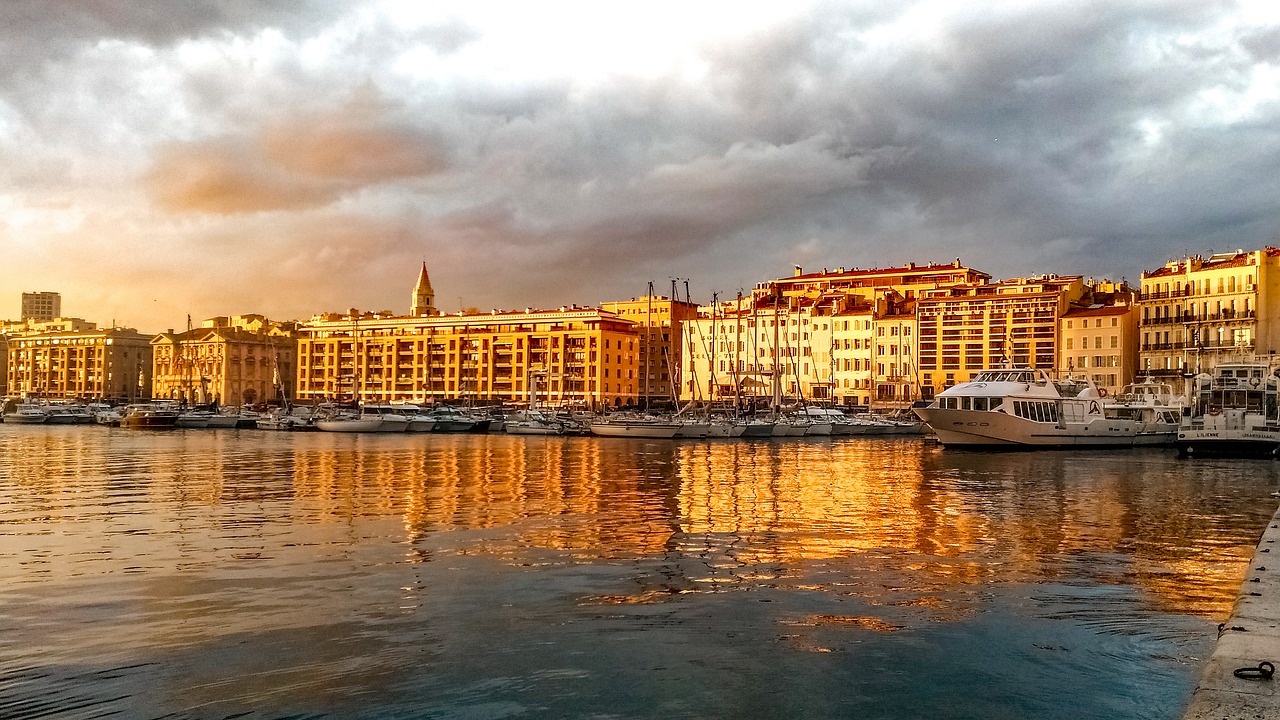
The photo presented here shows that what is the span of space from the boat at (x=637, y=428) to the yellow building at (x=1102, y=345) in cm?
5461

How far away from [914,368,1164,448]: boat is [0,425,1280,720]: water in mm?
32832

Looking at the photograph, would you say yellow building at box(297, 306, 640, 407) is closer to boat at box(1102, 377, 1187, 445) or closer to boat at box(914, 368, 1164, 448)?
boat at box(1102, 377, 1187, 445)

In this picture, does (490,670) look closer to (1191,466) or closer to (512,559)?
(512,559)

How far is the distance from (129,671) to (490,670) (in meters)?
4.21

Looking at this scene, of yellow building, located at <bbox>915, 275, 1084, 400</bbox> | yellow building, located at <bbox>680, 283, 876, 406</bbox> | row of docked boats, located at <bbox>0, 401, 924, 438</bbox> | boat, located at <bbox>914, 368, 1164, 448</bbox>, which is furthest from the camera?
yellow building, located at <bbox>680, 283, 876, 406</bbox>

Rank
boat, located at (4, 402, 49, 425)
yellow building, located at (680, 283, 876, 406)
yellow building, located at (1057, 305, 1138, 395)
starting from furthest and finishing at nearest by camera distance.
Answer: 1. yellow building, located at (680, 283, 876, 406)
2. boat, located at (4, 402, 49, 425)
3. yellow building, located at (1057, 305, 1138, 395)

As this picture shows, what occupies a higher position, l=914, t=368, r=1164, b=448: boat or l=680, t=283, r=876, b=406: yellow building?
l=680, t=283, r=876, b=406: yellow building

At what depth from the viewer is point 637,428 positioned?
297 feet

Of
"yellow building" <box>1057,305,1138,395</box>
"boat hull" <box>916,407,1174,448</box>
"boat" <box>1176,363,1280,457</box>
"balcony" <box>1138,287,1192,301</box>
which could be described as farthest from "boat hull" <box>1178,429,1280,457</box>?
"balcony" <box>1138,287,1192,301</box>

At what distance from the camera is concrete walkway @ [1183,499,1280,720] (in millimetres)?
8445

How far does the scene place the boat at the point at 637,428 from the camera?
291ft

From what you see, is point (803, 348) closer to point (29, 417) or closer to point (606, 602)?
point (29, 417)

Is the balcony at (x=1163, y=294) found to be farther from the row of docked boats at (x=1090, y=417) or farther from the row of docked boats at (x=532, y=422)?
the row of docked boats at (x=1090, y=417)

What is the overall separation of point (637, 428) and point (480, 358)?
87.5 metres
